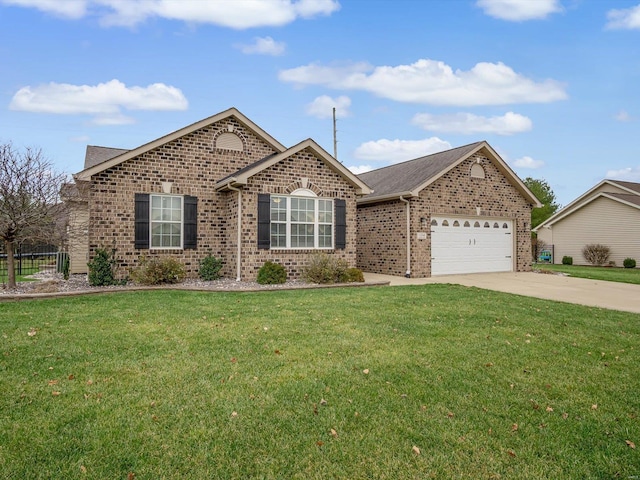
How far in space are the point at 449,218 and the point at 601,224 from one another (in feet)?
49.6

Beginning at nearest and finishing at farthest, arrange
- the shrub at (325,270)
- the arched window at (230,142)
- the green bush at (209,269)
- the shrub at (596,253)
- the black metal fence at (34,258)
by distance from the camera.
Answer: the shrub at (325,270) < the green bush at (209,269) < the arched window at (230,142) < the black metal fence at (34,258) < the shrub at (596,253)

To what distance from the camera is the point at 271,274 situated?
40.4 feet

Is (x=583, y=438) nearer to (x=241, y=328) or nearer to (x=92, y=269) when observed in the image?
(x=241, y=328)

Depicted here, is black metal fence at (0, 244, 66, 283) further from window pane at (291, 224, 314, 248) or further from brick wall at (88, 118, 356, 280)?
window pane at (291, 224, 314, 248)

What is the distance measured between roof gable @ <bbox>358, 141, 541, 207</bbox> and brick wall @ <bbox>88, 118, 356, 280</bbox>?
2661mm

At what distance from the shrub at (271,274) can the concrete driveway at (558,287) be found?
3.11 metres

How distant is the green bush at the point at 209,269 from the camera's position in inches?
516

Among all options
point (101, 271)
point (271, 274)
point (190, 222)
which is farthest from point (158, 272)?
point (271, 274)

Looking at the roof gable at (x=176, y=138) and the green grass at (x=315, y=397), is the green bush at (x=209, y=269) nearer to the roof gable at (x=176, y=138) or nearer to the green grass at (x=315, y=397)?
the roof gable at (x=176, y=138)

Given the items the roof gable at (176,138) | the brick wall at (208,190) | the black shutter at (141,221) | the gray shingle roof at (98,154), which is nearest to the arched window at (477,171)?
the brick wall at (208,190)

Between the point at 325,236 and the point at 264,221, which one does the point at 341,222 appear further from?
the point at 264,221

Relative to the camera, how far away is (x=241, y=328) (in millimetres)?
6812

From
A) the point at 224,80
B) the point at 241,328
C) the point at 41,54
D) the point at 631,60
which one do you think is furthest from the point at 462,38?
the point at 41,54

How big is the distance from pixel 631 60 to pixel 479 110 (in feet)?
28.4
